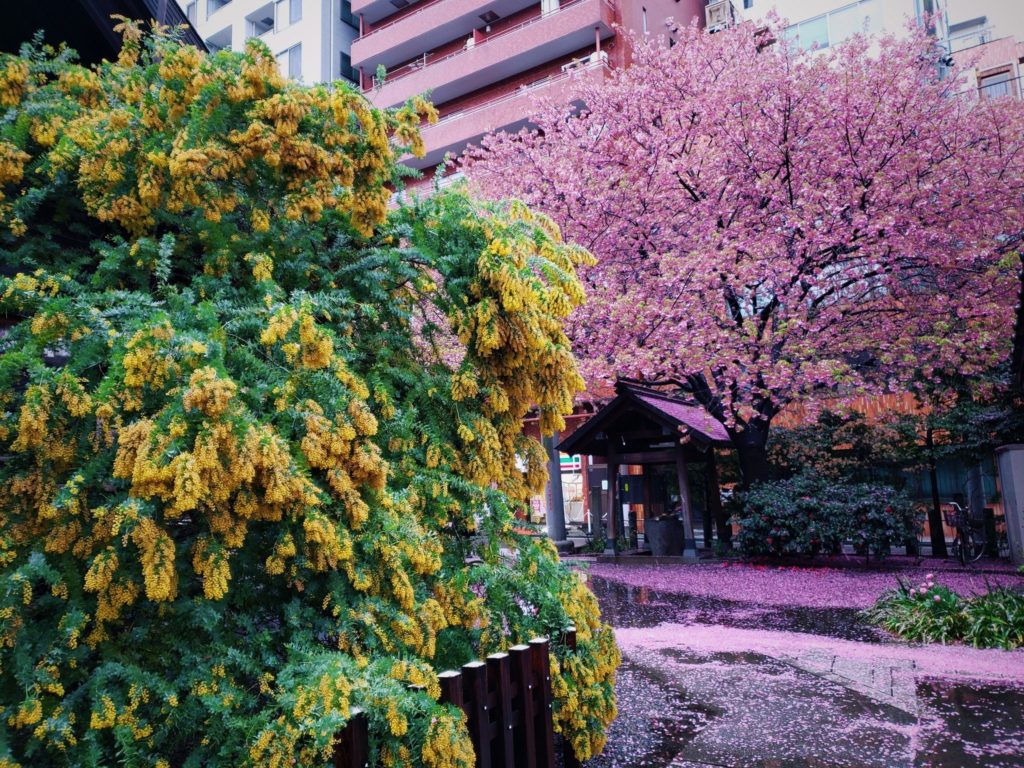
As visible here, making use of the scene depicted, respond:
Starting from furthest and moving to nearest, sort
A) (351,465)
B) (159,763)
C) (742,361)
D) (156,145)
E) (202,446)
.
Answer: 1. (742,361)
2. (156,145)
3. (351,465)
4. (159,763)
5. (202,446)

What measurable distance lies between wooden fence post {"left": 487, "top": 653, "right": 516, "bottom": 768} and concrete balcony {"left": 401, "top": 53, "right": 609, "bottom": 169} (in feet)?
69.1

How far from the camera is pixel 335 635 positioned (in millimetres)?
3568

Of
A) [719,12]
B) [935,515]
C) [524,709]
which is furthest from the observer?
[719,12]

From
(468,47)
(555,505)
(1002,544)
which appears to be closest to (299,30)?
(468,47)

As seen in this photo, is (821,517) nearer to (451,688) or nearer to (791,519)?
(791,519)

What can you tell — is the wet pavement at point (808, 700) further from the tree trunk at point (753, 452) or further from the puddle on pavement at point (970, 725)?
the tree trunk at point (753, 452)

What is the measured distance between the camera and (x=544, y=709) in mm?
3891

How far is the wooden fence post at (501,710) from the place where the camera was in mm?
3598

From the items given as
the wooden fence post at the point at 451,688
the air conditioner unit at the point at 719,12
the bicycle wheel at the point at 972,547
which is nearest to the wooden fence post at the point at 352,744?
→ the wooden fence post at the point at 451,688

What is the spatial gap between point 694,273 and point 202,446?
1204 cm

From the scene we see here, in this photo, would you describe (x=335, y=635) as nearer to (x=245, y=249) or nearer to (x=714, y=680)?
(x=245, y=249)

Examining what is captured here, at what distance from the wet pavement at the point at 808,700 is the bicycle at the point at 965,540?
626 cm

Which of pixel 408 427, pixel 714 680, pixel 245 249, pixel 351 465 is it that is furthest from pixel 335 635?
pixel 714 680

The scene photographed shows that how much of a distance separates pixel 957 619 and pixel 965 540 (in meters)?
6.74
